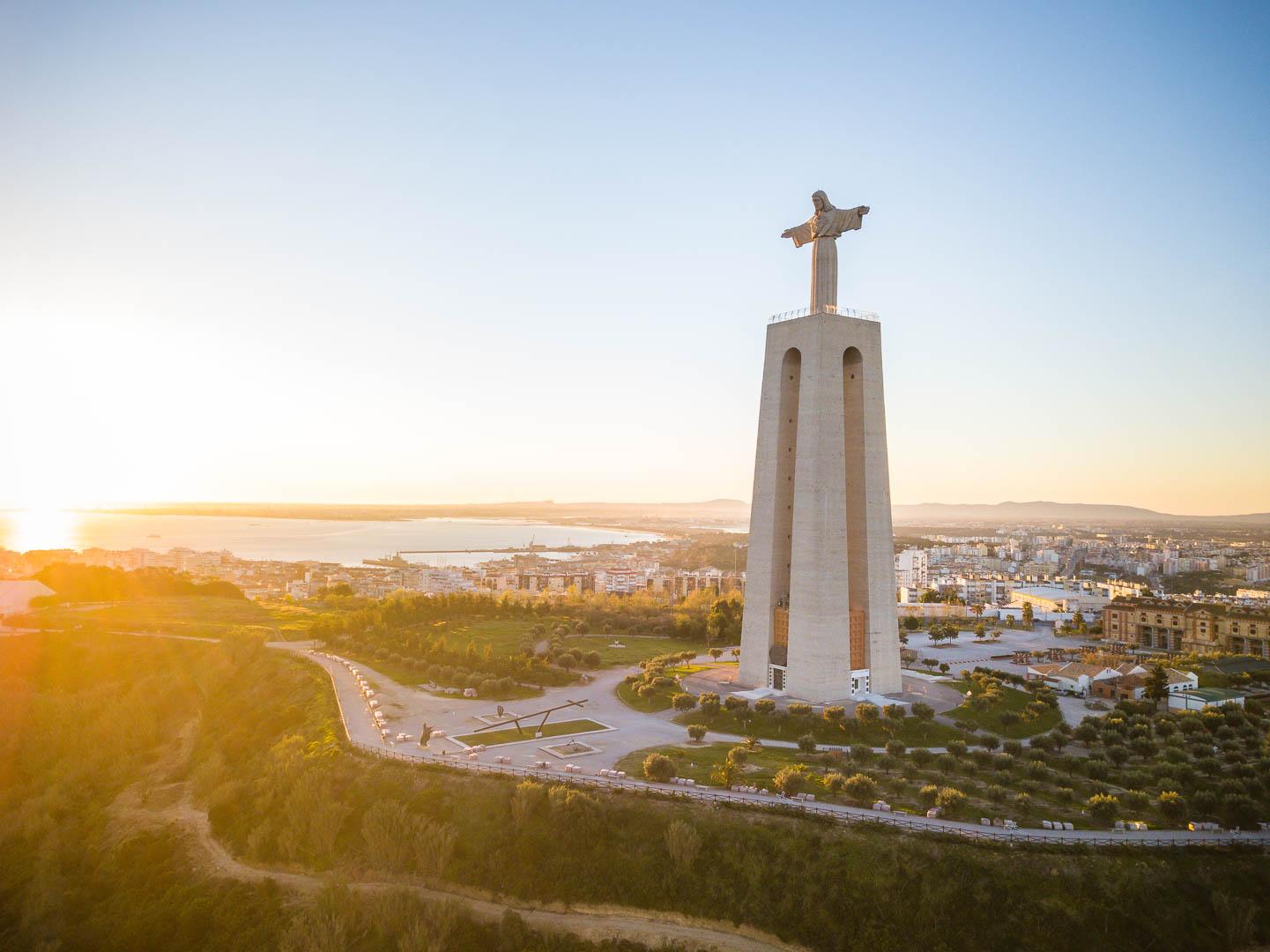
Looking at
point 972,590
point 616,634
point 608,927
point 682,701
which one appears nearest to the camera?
point 608,927

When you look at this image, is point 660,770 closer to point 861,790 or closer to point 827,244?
point 861,790

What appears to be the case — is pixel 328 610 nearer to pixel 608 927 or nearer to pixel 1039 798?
pixel 608 927

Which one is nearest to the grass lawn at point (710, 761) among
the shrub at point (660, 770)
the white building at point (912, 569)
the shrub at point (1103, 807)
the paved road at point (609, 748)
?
the shrub at point (660, 770)

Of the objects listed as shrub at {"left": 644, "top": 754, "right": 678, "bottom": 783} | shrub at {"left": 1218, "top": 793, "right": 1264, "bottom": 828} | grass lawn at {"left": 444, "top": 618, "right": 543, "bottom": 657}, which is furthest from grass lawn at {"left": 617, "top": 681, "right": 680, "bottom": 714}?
shrub at {"left": 1218, "top": 793, "right": 1264, "bottom": 828}

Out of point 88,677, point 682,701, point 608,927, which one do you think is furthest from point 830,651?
point 88,677

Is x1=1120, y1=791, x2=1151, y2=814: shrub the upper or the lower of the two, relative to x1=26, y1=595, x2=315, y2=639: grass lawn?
upper

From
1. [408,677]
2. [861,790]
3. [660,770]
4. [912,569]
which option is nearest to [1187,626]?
[861,790]

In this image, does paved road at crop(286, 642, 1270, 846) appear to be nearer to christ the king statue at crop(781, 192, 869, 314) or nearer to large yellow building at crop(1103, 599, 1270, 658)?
christ the king statue at crop(781, 192, 869, 314)
